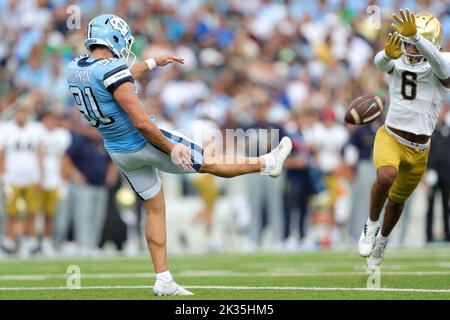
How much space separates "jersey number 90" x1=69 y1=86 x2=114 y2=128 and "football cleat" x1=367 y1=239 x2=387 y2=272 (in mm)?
2424

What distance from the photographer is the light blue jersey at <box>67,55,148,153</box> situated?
643 cm

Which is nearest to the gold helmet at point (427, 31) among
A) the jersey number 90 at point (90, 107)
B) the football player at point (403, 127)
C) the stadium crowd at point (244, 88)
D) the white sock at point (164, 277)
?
the football player at point (403, 127)

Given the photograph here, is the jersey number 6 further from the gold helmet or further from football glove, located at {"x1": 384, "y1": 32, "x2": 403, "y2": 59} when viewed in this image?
football glove, located at {"x1": 384, "y1": 32, "x2": 403, "y2": 59}

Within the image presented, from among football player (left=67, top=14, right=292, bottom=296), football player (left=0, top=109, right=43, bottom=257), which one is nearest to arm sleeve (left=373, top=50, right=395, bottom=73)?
football player (left=67, top=14, right=292, bottom=296)

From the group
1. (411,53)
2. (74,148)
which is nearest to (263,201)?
(74,148)

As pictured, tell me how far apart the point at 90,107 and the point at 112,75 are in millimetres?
286

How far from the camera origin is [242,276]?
27.9 ft

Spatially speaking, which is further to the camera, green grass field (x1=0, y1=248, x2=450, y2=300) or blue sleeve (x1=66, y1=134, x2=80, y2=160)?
blue sleeve (x1=66, y1=134, x2=80, y2=160)

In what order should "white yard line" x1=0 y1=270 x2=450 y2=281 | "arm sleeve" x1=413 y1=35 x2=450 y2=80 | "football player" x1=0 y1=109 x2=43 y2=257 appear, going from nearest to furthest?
1. "arm sleeve" x1=413 y1=35 x2=450 y2=80
2. "white yard line" x1=0 y1=270 x2=450 y2=281
3. "football player" x1=0 y1=109 x2=43 y2=257

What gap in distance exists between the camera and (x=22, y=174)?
46.0 feet

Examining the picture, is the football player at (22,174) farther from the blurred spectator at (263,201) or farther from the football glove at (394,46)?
the football glove at (394,46)

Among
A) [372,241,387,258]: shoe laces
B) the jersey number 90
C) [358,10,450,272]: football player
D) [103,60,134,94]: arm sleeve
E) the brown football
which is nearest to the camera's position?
[103,60,134,94]: arm sleeve

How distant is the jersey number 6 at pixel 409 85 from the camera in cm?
770

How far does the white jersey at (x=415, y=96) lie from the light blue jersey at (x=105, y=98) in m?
2.12
